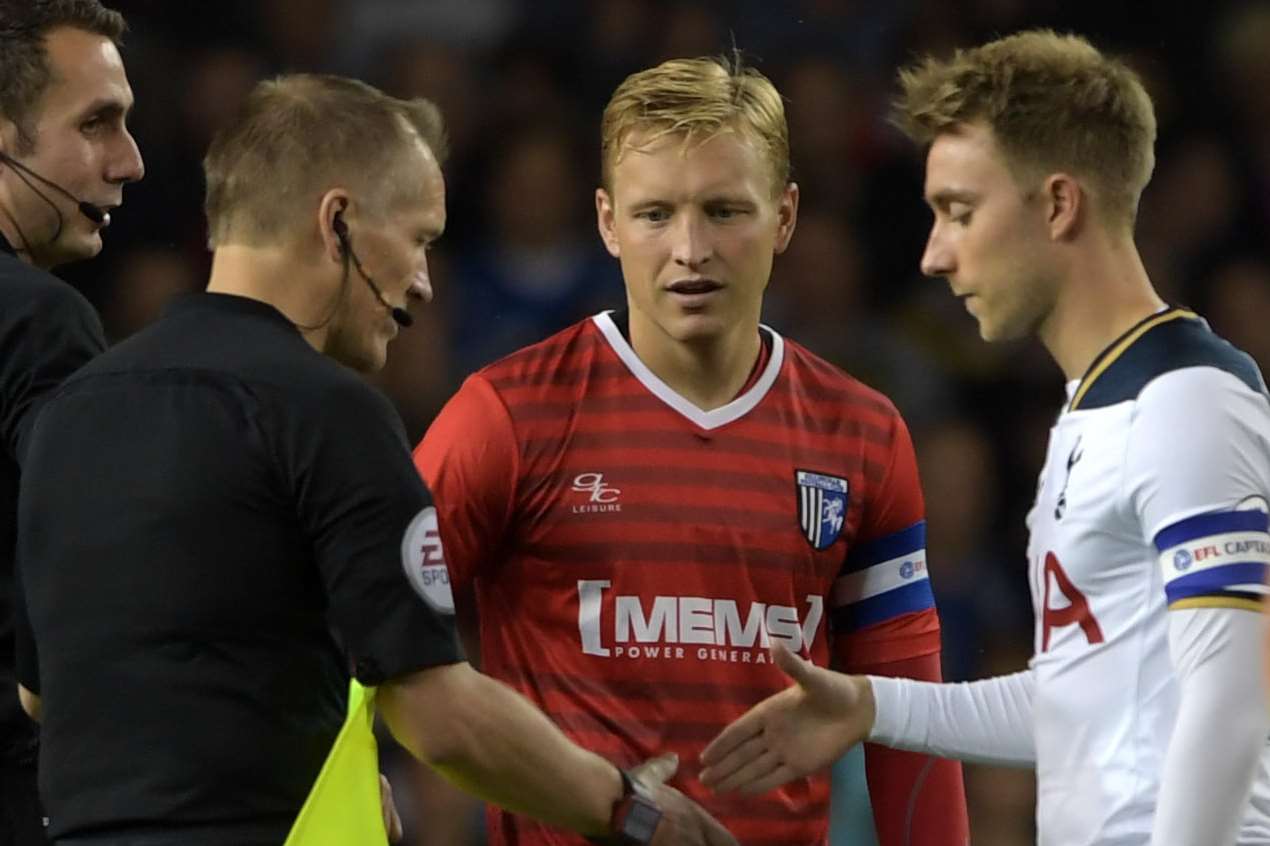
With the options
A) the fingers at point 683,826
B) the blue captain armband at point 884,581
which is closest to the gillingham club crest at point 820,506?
the blue captain armband at point 884,581

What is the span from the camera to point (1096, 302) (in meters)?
2.83

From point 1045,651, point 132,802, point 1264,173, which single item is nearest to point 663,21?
point 1264,173

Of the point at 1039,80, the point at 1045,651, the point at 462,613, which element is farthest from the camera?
the point at 462,613

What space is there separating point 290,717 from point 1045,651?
3.37 ft

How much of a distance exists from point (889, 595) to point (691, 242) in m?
0.69

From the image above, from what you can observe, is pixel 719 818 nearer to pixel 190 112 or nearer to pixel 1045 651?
pixel 1045 651

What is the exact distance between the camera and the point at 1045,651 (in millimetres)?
2789

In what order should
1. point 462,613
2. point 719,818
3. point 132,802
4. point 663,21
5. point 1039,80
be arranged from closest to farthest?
point 132,802 → point 1039,80 → point 719,818 → point 462,613 → point 663,21

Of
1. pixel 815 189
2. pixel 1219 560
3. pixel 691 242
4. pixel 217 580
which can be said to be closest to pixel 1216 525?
pixel 1219 560

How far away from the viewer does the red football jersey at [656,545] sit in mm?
3238

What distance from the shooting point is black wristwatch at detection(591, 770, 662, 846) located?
107 inches

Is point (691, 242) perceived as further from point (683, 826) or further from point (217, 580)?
point (217, 580)

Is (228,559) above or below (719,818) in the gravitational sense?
above

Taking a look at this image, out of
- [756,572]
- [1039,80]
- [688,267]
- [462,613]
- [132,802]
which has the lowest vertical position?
[462,613]
